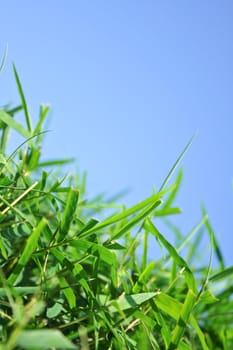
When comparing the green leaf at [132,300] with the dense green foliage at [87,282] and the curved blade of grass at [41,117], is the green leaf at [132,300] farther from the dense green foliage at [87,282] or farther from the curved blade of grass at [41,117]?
the curved blade of grass at [41,117]

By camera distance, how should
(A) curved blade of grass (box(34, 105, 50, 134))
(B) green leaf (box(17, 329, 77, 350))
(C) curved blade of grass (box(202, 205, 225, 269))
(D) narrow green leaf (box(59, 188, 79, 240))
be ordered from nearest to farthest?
1. (B) green leaf (box(17, 329, 77, 350))
2. (D) narrow green leaf (box(59, 188, 79, 240))
3. (C) curved blade of grass (box(202, 205, 225, 269))
4. (A) curved blade of grass (box(34, 105, 50, 134))

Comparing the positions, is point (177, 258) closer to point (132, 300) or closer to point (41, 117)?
point (132, 300)

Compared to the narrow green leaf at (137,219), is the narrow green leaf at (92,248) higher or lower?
lower

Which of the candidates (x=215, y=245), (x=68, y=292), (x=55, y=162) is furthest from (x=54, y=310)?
(x=55, y=162)

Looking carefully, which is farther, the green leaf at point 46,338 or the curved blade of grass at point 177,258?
the curved blade of grass at point 177,258

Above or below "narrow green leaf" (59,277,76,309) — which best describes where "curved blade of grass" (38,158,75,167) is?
above

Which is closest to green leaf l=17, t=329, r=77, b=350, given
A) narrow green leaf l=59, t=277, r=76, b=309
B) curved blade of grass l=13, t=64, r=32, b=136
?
narrow green leaf l=59, t=277, r=76, b=309

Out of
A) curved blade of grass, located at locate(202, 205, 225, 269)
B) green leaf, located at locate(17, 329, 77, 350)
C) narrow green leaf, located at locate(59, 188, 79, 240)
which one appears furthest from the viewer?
curved blade of grass, located at locate(202, 205, 225, 269)

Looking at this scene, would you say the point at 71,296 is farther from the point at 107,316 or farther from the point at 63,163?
the point at 63,163

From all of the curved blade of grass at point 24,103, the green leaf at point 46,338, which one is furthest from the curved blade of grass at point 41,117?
the green leaf at point 46,338

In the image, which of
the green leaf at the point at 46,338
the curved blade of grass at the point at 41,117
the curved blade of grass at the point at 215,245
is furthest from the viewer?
the curved blade of grass at the point at 41,117

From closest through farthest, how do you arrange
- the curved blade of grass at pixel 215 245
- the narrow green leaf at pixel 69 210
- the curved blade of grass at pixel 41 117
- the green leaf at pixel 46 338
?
the green leaf at pixel 46 338 < the narrow green leaf at pixel 69 210 < the curved blade of grass at pixel 215 245 < the curved blade of grass at pixel 41 117

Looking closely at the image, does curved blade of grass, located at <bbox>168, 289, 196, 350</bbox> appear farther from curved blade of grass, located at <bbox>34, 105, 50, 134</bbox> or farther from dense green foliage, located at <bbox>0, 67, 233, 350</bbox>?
curved blade of grass, located at <bbox>34, 105, 50, 134</bbox>
